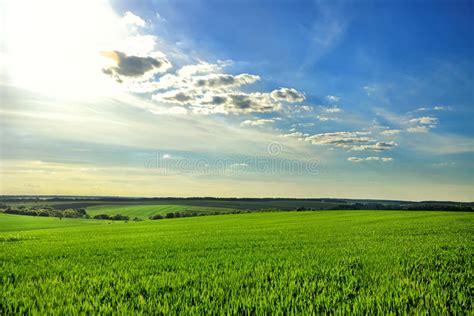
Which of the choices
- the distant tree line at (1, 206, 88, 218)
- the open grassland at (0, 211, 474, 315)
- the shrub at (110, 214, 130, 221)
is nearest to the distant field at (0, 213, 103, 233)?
the distant tree line at (1, 206, 88, 218)

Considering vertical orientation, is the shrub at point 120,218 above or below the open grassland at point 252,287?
below

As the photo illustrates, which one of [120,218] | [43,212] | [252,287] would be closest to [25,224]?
[120,218]

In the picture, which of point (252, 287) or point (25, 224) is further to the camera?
point (25, 224)

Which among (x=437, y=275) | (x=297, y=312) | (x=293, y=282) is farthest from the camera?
(x=437, y=275)

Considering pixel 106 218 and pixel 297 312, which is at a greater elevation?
pixel 297 312

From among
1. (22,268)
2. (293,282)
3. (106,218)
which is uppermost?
(293,282)

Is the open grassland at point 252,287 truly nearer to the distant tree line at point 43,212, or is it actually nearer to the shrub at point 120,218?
the shrub at point 120,218

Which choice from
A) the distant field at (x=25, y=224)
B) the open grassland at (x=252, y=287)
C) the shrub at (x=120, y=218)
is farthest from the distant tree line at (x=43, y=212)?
the open grassland at (x=252, y=287)

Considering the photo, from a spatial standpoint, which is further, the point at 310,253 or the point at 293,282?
the point at 310,253

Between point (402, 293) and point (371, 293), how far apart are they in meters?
0.63

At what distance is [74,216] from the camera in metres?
118

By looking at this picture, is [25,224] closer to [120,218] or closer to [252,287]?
[120,218]

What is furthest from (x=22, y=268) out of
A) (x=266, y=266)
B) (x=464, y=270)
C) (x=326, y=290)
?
(x=464, y=270)

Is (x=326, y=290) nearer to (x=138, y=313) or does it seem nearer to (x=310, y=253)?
(x=138, y=313)
